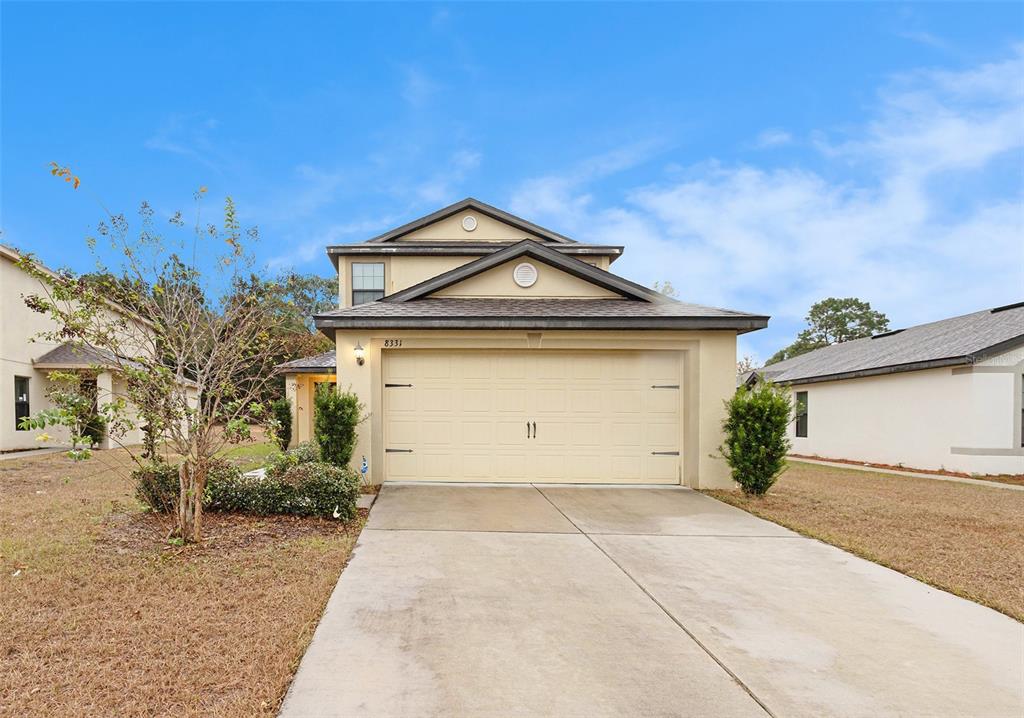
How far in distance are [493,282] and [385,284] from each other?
16.7ft

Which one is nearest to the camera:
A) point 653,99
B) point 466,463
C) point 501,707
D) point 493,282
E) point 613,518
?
point 501,707

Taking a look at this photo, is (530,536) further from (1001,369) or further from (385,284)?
(1001,369)

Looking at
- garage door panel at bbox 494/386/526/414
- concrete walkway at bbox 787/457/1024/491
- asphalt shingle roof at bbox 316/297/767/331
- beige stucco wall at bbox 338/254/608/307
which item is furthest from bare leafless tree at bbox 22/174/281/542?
concrete walkway at bbox 787/457/1024/491

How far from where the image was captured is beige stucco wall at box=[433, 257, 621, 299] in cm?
1038

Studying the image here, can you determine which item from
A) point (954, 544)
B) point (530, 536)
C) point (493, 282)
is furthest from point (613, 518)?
point (493, 282)

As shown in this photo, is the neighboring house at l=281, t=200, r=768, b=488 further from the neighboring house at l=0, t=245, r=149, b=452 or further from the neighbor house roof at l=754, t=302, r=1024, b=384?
the neighboring house at l=0, t=245, r=149, b=452

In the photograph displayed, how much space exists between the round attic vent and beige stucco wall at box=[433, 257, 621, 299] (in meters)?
0.06

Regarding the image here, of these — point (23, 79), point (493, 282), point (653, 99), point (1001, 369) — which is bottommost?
point (1001, 369)

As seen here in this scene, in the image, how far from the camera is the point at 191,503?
536 cm

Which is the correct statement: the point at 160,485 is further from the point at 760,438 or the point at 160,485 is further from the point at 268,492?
the point at 760,438

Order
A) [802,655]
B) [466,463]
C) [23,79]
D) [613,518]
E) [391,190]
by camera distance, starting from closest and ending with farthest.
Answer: [802,655]
[613,518]
[466,463]
[23,79]
[391,190]

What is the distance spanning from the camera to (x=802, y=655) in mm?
3260

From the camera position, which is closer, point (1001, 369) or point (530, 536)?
point (530, 536)

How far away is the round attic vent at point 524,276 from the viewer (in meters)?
10.4
